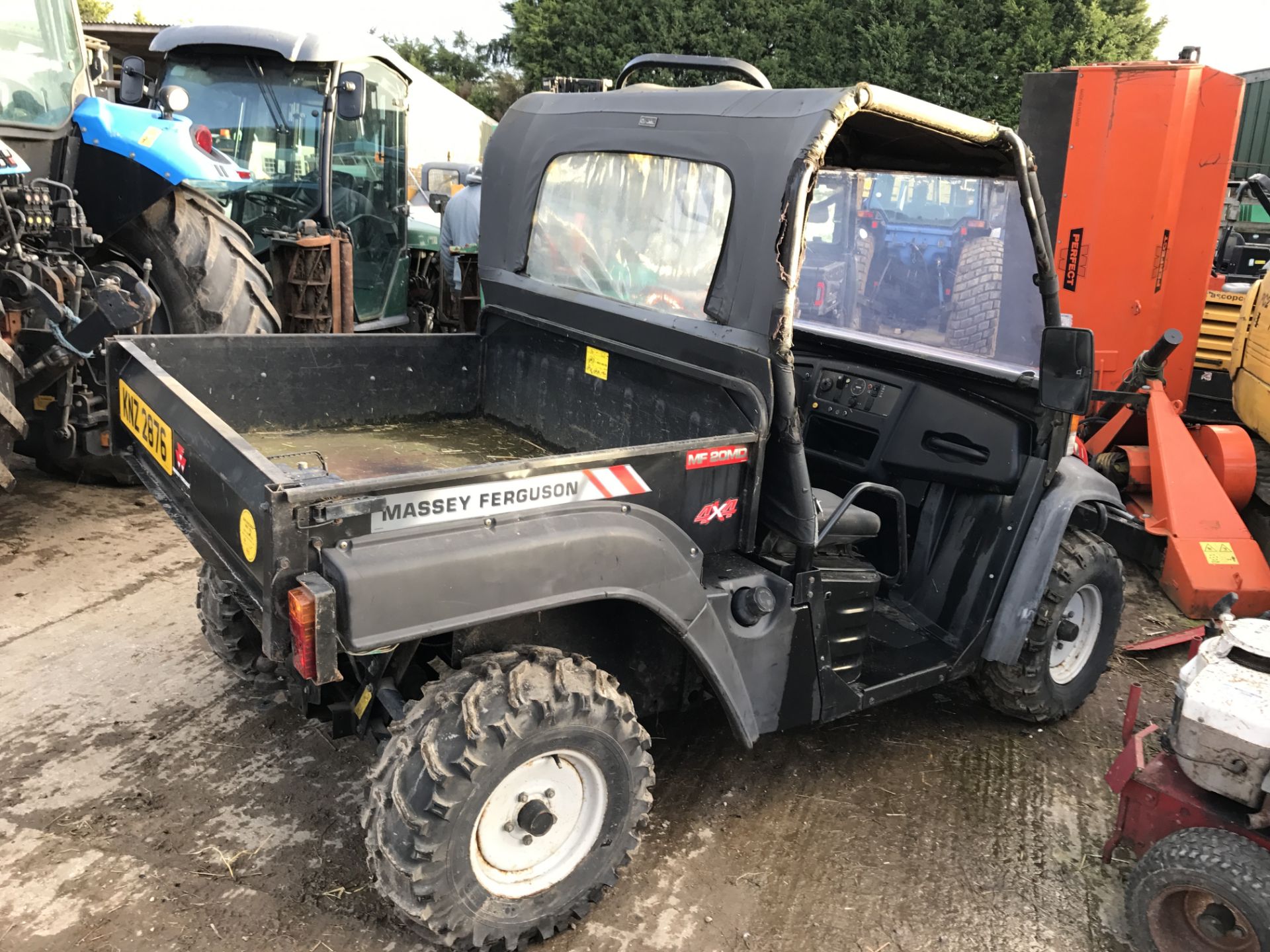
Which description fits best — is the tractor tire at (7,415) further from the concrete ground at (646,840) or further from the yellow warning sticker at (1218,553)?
the yellow warning sticker at (1218,553)

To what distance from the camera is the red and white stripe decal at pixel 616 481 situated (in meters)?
2.37

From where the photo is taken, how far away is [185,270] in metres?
5.11

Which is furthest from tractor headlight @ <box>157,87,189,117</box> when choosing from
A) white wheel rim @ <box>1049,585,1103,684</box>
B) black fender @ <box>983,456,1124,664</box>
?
white wheel rim @ <box>1049,585,1103,684</box>

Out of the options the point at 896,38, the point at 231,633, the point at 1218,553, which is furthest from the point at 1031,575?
the point at 896,38

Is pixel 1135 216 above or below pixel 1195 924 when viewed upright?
above

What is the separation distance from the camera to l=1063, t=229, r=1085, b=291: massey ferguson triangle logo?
6.47 m

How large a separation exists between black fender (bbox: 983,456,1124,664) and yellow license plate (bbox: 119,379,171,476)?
257 centimetres

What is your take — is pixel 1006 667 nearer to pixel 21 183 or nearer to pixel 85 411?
pixel 85 411

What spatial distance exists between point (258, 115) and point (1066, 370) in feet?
19.2

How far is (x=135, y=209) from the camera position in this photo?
16.3 feet

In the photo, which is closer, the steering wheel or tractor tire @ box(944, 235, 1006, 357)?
tractor tire @ box(944, 235, 1006, 357)

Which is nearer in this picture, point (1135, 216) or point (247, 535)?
point (247, 535)

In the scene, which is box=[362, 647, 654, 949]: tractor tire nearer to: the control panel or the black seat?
the black seat

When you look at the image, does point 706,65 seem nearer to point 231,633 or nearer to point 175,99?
point 231,633
